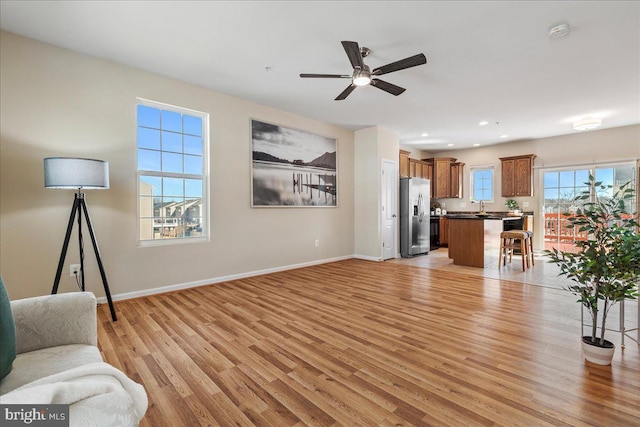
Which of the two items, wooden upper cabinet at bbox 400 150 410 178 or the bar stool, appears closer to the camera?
the bar stool

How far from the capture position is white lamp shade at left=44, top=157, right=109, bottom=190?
8.20 feet

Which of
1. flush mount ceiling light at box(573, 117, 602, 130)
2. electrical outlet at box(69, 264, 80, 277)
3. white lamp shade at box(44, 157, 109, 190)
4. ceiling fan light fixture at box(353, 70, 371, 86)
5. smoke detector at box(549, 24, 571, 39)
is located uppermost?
smoke detector at box(549, 24, 571, 39)

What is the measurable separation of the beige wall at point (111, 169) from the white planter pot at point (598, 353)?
391 cm

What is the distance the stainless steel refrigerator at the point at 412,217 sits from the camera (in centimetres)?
637

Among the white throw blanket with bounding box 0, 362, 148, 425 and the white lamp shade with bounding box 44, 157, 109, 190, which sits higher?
the white lamp shade with bounding box 44, 157, 109, 190

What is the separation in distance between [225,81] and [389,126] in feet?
11.3

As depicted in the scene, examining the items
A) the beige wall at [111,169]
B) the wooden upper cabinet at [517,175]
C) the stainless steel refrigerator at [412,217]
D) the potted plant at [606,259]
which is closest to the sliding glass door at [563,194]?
the wooden upper cabinet at [517,175]

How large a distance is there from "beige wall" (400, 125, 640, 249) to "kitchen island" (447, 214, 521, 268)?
7.59ft

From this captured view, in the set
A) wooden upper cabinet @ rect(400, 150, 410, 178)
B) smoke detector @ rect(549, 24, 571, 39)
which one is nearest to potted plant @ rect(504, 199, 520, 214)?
wooden upper cabinet @ rect(400, 150, 410, 178)

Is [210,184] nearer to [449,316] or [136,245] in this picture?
[136,245]

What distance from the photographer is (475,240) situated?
5.20 meters

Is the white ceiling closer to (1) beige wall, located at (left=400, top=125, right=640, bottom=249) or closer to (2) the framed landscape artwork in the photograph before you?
(2) the framed landscape artwork

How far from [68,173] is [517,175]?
8.30 meters

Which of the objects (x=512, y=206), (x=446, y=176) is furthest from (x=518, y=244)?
(x=446, y=176)
